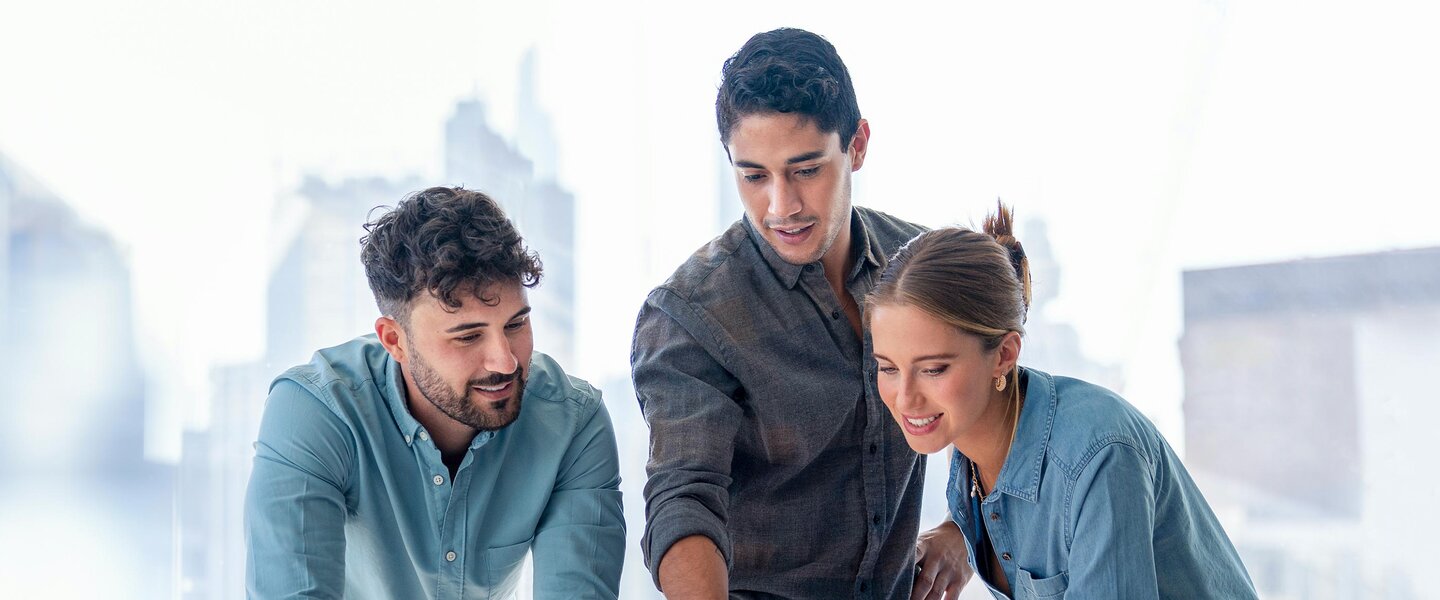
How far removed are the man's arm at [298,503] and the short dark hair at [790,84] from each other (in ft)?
2.50

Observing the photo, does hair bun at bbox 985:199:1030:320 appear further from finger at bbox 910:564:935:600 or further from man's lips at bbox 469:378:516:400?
man's lips at bbox 469:378:516:400

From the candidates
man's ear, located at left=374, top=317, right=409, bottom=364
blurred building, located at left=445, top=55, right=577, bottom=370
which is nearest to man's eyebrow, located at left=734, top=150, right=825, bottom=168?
man's ear, located at left=374, top=317, right=409, bottom=364

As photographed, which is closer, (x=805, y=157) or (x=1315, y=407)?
(x=805, y=157)

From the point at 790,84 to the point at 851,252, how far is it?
367mm

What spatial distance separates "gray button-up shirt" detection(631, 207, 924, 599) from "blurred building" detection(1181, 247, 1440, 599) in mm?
1534

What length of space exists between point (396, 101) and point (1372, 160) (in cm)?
249

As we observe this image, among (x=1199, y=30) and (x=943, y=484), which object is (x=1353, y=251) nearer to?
(x=1199, y=30)

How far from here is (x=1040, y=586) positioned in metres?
1.49

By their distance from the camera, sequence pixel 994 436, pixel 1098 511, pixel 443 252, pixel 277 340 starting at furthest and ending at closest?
pixel 277 340 < pixel 443 252 < pixel 994 436 < pixel 1098 511

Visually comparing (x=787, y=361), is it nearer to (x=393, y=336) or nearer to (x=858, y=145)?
(x=858, y=145)

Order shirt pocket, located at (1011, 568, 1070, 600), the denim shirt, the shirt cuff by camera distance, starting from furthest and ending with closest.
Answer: the shirt cuff
shirt pocket, located at (1011, 568, 1070, 600)
the denim shirt

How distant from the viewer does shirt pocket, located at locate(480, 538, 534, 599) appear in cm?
183

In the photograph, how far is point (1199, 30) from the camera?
2.95 metres

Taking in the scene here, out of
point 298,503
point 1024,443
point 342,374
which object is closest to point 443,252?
point 342,374
